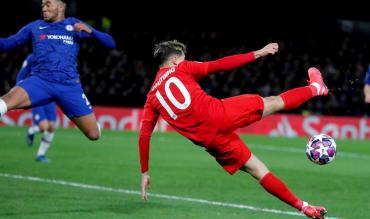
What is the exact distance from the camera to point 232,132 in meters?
6.96

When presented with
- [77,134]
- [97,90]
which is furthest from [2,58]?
[77,134]

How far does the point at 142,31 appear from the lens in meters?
31.0

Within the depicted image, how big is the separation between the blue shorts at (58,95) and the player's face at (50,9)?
2.55 ft

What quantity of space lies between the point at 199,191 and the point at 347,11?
24.3 meters

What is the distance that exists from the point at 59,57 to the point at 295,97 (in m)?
3.37

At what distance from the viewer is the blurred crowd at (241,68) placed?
2589 cm

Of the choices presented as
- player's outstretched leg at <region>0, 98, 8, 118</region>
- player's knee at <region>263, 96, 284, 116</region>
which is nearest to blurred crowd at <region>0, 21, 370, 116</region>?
player's outstretched leg at <region>0, 98, 8, 118</region>

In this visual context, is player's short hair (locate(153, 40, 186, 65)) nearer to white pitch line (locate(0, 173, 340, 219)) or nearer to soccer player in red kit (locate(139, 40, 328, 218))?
soccer player in red kit (locate(139, 40, 328, 218))

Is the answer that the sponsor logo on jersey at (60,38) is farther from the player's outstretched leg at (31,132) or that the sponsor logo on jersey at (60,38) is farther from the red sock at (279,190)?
the player's outstretched leg at (31,132)

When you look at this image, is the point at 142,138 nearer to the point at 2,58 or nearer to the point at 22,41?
the point at 22,41

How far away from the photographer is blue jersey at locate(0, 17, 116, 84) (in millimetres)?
9047

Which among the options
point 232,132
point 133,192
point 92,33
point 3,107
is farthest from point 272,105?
point 133,192

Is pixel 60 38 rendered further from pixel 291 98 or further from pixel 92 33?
pixel 291 98

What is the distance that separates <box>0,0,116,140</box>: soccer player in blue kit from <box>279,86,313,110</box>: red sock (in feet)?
9.35
